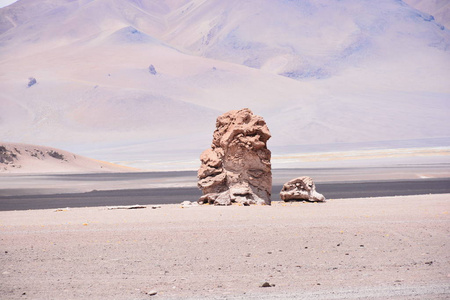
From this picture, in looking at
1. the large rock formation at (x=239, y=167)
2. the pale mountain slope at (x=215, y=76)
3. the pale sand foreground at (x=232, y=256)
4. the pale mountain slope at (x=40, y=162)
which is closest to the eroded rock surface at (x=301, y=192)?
the large rock formation at (x=239, y=167)

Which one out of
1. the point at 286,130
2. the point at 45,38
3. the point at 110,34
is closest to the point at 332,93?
the point at 286,130

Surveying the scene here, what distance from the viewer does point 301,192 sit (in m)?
15.5

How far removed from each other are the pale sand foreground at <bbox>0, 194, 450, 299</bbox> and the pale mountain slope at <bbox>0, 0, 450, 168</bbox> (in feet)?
173

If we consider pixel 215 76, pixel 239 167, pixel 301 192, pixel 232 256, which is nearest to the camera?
pixel 232 256

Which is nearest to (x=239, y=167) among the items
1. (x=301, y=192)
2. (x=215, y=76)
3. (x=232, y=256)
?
(x=301, y=192)

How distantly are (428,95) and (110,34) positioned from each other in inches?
2968

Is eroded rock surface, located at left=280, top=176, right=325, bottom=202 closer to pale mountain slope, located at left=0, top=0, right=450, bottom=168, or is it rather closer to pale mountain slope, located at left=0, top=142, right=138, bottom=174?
pale mountain slope, located at left=0, top=142, right=138, bottom=174

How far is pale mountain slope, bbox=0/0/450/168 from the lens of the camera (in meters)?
99.0

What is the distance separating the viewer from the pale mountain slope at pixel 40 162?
39625mm

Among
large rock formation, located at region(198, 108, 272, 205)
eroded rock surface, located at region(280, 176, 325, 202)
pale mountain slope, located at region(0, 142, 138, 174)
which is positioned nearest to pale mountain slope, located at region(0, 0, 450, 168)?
pale mountain slope, located at region(0, 142, 138, 174)

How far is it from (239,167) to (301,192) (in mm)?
1686

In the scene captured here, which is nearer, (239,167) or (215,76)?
(239,167)

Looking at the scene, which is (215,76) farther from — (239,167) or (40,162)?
(239,167)

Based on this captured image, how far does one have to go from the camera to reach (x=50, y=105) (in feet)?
353
